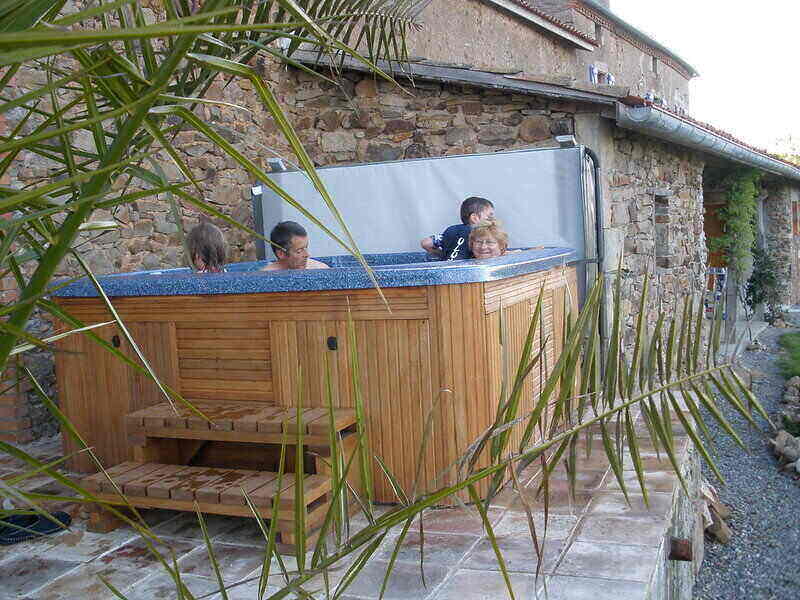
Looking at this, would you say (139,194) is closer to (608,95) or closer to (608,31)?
(608,95)

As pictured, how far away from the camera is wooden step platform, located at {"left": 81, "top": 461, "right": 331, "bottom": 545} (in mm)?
2664

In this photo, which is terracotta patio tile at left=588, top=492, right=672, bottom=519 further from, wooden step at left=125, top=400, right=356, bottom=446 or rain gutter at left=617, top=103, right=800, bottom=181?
rain gutter at left=617, top=103, right=800, bottom=181

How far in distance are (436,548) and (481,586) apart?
0.35m

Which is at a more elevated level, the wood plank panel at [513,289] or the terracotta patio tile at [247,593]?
the wood plank panel at [513,289]

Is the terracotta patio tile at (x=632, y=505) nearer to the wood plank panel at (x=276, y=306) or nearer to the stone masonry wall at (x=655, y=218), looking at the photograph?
the wood plank panel at (x=276, y=306)

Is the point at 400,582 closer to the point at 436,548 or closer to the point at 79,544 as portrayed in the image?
the point at 436,548

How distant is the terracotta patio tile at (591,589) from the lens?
228 cm

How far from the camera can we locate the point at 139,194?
2.43 ft

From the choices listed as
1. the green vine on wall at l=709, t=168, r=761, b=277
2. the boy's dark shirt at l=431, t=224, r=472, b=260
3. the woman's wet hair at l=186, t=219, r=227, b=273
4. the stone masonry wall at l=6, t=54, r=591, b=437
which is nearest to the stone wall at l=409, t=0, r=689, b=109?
the stone masonry wall at l=6, t=54, r=591, b=437

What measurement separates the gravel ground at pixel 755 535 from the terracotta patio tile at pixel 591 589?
58.6 inches

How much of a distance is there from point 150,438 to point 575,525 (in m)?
1.61

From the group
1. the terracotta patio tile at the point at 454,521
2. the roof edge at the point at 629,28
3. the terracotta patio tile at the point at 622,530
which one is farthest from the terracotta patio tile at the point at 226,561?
the roof edge at the point at 629,28

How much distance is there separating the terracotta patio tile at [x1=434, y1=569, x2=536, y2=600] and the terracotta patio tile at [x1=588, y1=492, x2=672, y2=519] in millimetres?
639

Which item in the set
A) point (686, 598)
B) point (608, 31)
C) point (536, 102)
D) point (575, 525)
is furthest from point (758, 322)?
point (575, 525)
